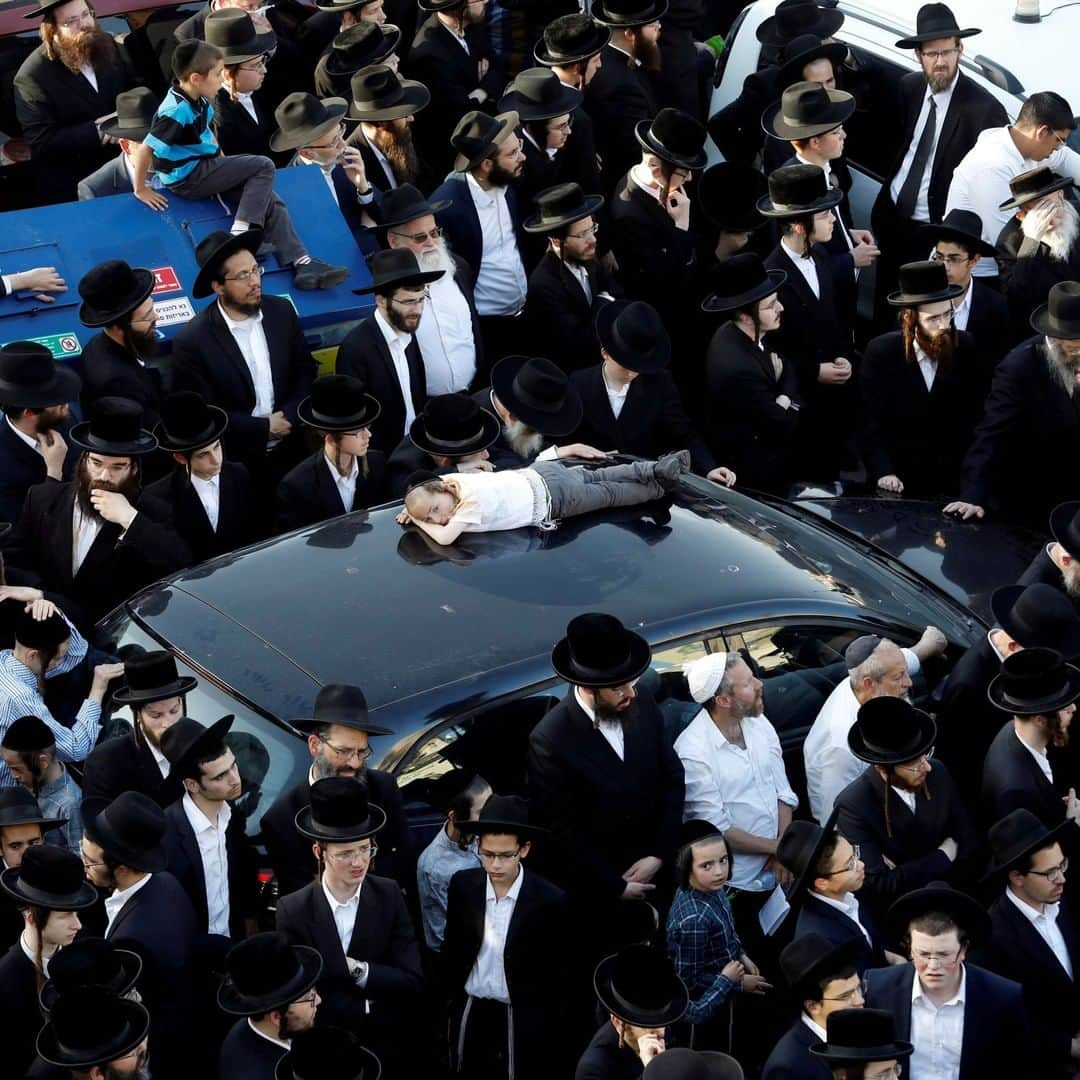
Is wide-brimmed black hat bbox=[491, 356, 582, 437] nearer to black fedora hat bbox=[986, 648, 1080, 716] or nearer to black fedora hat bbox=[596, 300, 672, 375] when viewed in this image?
black fedora hat bbox=[596, 300, 672, 375]

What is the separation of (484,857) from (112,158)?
19.5ft

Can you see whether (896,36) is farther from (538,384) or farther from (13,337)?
(13,337)

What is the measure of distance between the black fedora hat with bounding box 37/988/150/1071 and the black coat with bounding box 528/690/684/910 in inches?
71.3

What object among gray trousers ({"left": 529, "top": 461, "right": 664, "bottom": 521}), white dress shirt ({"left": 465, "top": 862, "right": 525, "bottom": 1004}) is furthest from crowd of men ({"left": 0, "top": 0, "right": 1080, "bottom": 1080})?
gray trousers ({"left": 529, "top": 461, "right": 664, "bottom": 521})

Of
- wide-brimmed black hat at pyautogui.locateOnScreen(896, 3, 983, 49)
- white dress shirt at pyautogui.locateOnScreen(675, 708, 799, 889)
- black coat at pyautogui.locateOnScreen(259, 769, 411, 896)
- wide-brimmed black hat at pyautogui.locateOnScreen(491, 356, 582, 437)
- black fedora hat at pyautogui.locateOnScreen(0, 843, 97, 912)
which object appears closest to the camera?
black fedora hat at pyautogui.locateOnScreen(0, 843, 97, 912)

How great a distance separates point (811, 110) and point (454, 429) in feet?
11.2

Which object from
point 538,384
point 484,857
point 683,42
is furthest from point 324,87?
point 484,857

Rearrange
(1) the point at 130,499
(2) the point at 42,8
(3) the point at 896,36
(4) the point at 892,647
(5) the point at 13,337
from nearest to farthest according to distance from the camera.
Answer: (4) the point at 892,647, (1) the point at 130,499, (5) the point at 13,337, (2) the point at 42,8, (3) the point at 896,36

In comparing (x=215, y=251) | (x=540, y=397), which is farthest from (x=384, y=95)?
(x=540, y=397)

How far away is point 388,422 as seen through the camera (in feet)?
34.0

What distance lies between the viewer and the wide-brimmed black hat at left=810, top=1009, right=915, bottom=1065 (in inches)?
267

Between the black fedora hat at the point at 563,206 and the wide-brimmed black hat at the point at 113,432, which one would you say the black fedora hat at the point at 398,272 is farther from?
the wide-brimmed black hat at the point at 113,432

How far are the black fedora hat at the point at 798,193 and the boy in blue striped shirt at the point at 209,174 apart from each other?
2251 millimetres

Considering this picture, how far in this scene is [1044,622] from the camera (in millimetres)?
8547
